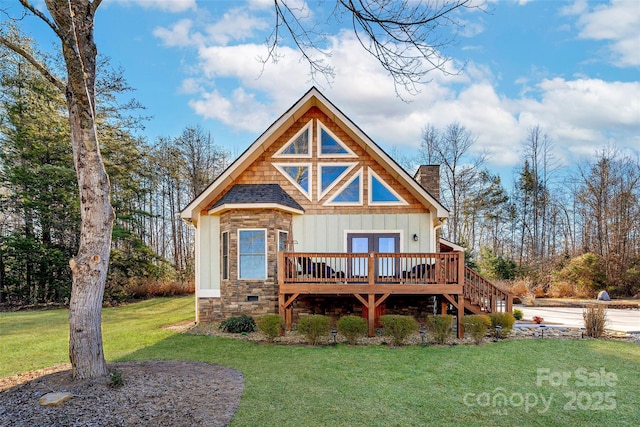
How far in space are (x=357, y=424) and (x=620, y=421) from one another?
10.6ft

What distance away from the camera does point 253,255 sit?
10.7m

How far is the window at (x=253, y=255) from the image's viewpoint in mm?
10648

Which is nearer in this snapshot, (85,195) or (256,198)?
(85,195)

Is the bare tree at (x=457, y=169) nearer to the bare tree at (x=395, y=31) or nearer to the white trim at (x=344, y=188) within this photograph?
the white trim at (x=344, y=188)

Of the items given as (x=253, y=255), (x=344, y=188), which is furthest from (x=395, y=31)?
(x=253, y=255)

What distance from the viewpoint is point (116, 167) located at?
65.2ft

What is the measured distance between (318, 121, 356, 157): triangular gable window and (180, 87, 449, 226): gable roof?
405 mm

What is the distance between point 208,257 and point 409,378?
7.55 metres

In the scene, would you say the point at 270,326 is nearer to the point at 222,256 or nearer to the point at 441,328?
the point at 222,256

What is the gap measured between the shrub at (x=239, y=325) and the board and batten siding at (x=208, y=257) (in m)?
1.47

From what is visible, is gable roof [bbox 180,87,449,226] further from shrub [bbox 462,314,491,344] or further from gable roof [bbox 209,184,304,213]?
shrub [bbox 462,314,491,344]

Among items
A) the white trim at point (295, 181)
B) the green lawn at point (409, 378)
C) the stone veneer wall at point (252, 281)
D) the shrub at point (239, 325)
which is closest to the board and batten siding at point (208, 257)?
the stone veneer wall at point (252, 281)

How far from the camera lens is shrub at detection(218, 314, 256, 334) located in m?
9.74

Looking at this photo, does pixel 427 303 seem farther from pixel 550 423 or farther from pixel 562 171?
pixel 562 171
